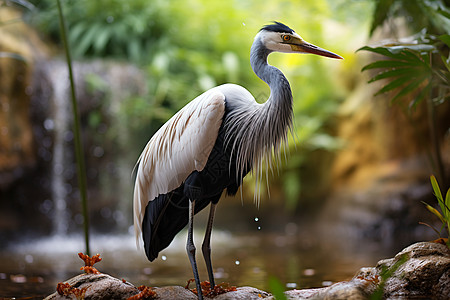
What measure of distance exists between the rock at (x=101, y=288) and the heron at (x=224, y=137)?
1.12 ft

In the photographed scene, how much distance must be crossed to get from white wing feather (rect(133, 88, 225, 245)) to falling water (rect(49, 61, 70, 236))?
208 inches

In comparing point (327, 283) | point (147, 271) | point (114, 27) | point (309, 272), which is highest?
point (114, 27)

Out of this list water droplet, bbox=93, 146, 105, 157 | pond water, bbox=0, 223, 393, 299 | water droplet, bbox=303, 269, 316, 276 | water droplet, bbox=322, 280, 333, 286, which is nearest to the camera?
water droplet, bbox=322, 280, 333, 286

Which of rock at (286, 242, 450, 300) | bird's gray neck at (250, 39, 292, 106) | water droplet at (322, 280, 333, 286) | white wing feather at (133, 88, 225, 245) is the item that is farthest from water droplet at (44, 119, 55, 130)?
rock at (286, 242, 450, 300)

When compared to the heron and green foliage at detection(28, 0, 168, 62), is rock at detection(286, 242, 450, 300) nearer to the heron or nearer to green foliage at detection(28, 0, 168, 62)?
the heron

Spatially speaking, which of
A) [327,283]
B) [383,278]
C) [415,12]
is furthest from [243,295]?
[415,12]

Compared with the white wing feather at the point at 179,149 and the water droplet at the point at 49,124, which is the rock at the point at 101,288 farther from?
the water droplet at the point at 49,124

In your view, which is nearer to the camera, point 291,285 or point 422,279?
point 422,279

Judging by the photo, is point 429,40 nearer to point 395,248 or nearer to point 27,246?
point 395,248

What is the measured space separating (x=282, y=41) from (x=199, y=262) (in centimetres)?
277

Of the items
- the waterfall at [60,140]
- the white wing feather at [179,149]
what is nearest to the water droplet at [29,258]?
the waterfall at [60,140]

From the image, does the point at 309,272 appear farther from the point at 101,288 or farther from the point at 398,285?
the point at 101,288

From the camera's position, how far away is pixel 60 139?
773 centimetres

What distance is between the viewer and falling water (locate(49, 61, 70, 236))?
25.0 ft
